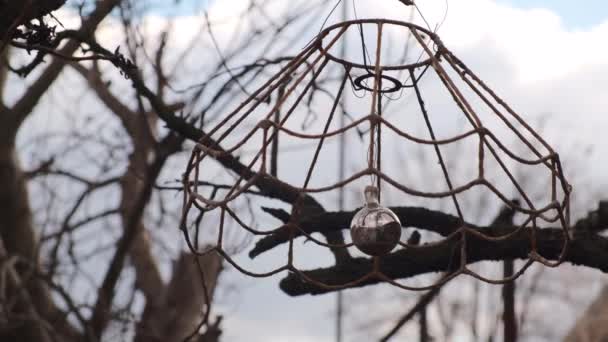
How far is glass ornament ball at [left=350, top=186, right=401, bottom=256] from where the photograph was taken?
164cm

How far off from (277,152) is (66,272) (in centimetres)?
298

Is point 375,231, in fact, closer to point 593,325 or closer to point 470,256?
point 470,256

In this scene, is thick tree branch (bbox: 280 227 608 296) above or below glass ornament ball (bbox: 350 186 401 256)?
above

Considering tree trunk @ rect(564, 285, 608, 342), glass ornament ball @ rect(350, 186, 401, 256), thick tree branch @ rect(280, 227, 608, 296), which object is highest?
tree trunk @ rect(564, 285, 608, 342)

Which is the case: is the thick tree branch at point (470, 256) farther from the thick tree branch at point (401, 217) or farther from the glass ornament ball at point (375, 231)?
the glass ornament ball at point (375, 231)

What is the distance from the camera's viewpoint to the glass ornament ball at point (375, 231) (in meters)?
1.64

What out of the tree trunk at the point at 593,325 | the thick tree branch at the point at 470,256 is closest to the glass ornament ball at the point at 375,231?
the thick tree branch at the point at 470,256

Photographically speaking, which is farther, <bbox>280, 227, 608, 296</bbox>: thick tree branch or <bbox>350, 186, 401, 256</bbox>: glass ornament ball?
<bbox>280, 227, 608, 296</bbox>: thick tree branch

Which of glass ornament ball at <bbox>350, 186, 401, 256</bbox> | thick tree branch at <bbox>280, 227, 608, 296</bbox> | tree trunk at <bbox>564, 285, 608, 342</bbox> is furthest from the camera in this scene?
tree trunk at <bbox>564, 285, 608, 342</bbox>

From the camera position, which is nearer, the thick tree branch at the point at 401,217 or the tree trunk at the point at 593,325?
the thick tree branch at the point at 401,217


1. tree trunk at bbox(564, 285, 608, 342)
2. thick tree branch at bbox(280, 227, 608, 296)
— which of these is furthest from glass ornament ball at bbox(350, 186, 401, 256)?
tree trunk at bbox(564, 285, 608, 342)

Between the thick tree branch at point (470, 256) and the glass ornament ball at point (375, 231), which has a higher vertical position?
the thick tree branch at point (470, 256)

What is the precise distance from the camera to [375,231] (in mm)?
1644

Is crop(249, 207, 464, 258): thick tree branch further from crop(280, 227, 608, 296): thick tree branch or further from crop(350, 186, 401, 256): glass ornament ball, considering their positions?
crop(350, 186, 401, 256): glass ornament ball
